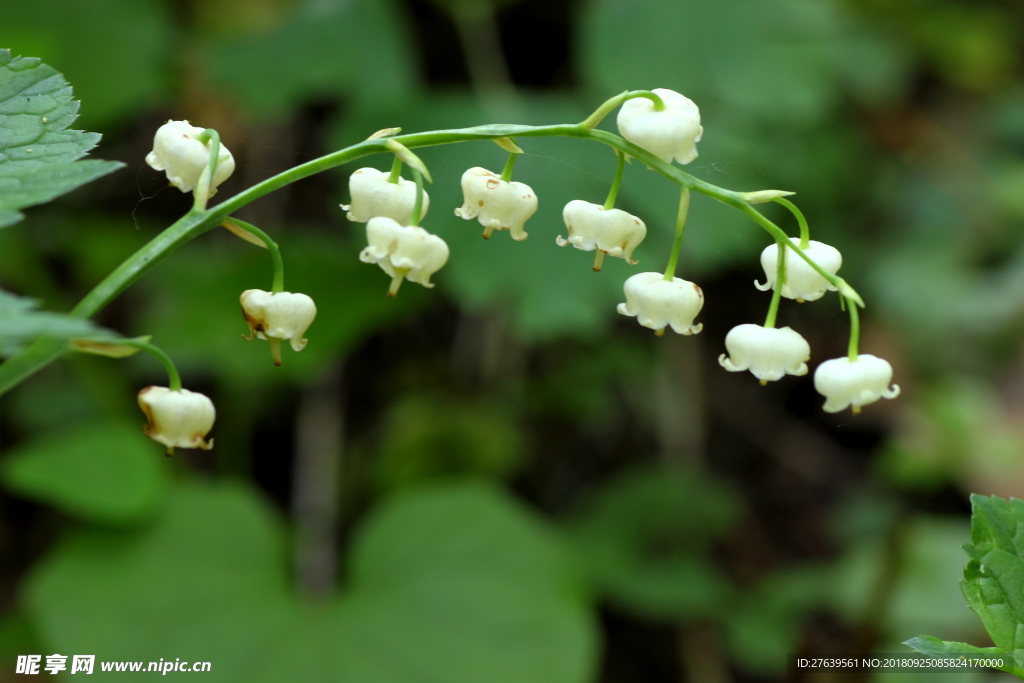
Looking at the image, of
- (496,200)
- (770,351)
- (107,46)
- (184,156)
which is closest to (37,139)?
(184,156)

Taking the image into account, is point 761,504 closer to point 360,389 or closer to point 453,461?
point 453,461

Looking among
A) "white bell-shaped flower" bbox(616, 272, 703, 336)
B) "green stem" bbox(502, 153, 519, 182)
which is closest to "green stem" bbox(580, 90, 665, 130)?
"green stem" bbox(502, 153, 519, 182)

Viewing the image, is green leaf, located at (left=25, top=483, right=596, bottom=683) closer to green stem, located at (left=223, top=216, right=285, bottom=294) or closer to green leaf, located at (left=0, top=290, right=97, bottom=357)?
green stem, located at (left=223, top=216, right=285, bottom=294)

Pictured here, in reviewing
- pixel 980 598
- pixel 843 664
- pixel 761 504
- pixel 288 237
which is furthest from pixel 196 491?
pixel 761 504

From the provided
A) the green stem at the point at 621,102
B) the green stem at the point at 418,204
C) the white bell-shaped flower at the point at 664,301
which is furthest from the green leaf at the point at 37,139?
the white bell-shaped flower at the point at 664,301

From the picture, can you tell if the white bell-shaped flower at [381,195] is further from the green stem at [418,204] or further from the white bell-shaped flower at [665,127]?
the white bell-shaped flower at [665,127]
